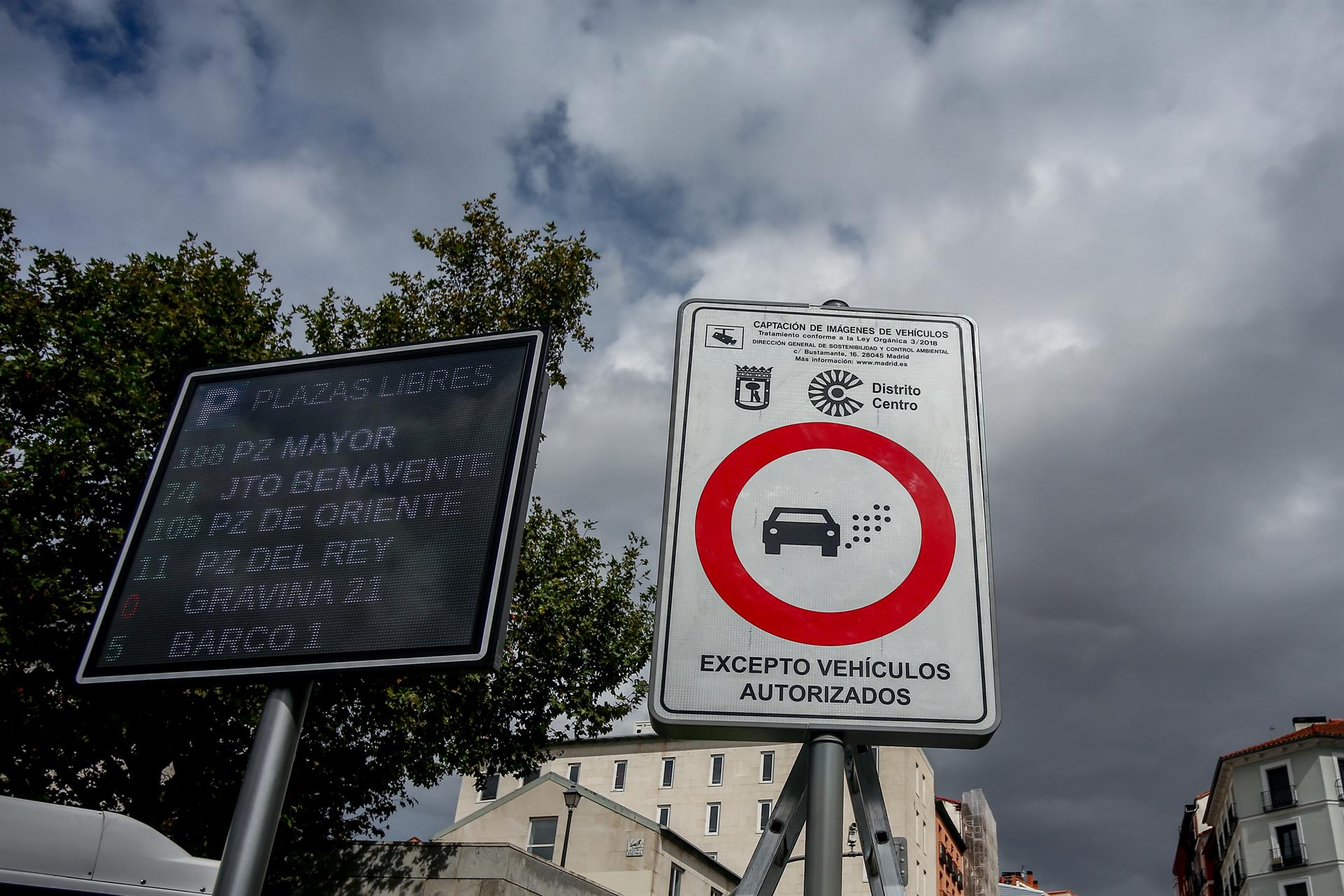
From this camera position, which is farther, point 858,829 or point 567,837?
point 567,837

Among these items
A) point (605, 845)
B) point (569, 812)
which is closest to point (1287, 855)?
point (605, 845)

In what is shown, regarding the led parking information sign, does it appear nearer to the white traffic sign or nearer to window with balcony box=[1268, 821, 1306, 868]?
the white traffic sign

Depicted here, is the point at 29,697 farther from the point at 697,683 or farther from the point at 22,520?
the point at 697,683

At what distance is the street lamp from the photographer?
2967 cm

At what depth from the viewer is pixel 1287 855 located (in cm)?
4847

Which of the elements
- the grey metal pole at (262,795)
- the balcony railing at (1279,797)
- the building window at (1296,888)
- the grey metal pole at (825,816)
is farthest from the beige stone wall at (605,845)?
the grey metal pole at (825,816)

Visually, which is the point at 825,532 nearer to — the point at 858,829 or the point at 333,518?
the point at 858,829

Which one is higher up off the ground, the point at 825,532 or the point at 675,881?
the point at 675,881

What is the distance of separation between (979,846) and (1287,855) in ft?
133

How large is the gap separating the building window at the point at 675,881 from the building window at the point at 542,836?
5759 mm

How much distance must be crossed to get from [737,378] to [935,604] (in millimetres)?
1135

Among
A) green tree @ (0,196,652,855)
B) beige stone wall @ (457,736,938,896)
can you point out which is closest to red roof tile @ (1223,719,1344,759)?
beige stone wall @ (457,736,938,896)

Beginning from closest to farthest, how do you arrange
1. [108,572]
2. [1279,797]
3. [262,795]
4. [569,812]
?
[262,795], [108,572], [569,812], [1279,797]

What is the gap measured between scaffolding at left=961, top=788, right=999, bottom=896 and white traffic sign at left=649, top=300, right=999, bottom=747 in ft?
290
